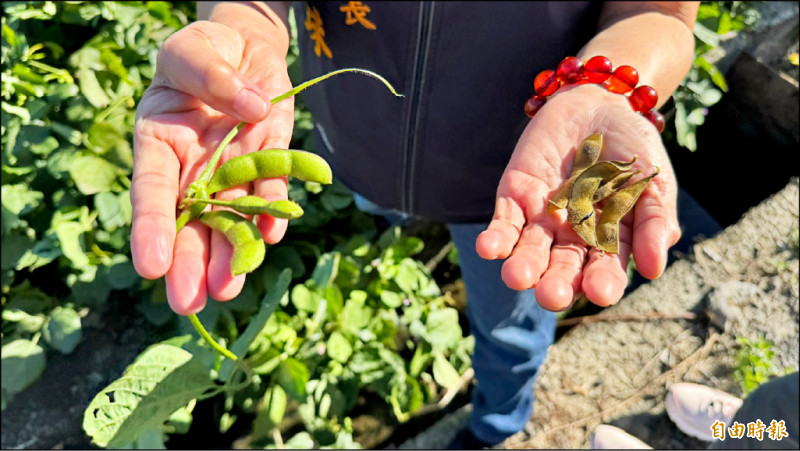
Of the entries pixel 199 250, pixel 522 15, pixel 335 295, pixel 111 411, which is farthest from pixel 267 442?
pixel 522 15

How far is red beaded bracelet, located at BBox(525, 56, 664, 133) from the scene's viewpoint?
3.99 feet

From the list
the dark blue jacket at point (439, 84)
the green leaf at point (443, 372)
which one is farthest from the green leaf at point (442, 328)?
the dark blue jacket at point (439, 84)

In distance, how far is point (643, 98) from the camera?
1.23 meters

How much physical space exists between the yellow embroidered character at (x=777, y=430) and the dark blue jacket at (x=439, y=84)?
78cm

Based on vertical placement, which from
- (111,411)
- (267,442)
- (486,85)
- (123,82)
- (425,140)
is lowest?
(267,442)

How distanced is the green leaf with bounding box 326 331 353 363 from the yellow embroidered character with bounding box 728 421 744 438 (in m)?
1.09

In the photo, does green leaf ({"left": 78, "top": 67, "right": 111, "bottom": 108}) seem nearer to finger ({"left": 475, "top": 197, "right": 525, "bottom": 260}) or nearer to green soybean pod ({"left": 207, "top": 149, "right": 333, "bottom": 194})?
green soybean pod ({"left": 207, "top": 149, "right": 333, "bottom": 194})

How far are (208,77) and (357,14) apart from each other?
412 mm

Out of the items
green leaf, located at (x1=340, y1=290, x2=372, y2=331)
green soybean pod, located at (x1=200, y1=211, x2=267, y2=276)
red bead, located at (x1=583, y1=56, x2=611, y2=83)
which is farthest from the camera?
green leaf, located at (x1=340, y1=290, x2=372, y2=331)

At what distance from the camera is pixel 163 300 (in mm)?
1903

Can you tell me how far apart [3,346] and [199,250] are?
1242mm

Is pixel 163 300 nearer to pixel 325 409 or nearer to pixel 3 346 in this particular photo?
pixel 3 346

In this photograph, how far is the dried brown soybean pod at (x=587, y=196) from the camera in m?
1.07

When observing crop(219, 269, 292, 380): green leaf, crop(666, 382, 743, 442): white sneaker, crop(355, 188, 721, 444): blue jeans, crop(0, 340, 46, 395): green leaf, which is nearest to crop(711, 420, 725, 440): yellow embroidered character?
crop(666, 382, 743, 442): white sneaker
